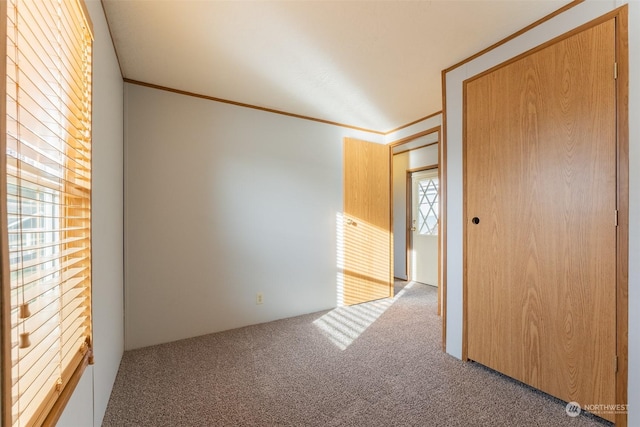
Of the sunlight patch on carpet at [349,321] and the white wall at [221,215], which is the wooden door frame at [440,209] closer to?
the sunlight patch on carpet at [349,321]

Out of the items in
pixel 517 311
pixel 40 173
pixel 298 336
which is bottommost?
pixel 298 336

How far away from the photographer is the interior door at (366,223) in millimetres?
3537

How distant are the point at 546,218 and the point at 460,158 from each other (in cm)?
72

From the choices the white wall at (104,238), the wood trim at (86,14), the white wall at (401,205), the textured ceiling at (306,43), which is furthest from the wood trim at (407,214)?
the wood trim at (86,14)

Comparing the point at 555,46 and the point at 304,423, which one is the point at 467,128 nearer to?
the point at 555,46

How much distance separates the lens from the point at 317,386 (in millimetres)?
1864

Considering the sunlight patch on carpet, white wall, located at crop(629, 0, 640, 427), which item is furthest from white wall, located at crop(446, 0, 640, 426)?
the sunlight patch on carpet

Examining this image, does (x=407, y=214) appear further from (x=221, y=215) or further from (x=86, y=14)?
(x=86, y=14)

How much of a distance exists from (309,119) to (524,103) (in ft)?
6.80

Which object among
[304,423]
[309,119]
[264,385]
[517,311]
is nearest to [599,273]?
[517,311]

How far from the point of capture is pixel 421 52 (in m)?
2.10

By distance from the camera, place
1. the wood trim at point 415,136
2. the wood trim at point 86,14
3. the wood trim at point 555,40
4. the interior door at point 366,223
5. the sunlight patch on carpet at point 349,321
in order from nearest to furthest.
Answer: the wood trim at point 86,14 → the wood trim at point 555,40 → the sunlight patch on carpet at point 349,321 → the wood trim at point 415,136 → the interior door at point 366,223

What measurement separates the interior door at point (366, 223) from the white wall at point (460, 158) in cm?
138

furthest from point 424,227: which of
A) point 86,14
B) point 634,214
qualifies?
point 86,14
